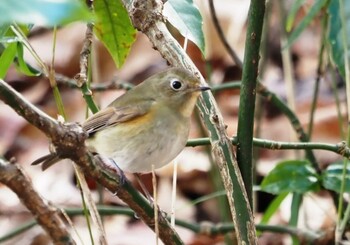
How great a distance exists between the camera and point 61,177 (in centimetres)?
411

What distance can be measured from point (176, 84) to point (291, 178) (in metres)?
0.38

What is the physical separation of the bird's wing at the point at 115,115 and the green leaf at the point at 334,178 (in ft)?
1.61

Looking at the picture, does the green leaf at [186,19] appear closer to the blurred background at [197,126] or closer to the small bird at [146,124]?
the small bird at [146,124]

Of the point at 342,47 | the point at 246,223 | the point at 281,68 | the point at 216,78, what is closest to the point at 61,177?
Answer: the point at 216,78

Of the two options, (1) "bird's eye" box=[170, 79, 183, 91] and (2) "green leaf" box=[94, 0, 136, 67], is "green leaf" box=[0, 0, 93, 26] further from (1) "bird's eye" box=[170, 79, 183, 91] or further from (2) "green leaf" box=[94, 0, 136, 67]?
(1) "bird's eye" box=[170, 79, 183, 91]

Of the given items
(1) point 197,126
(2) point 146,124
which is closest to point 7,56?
(2) point 146,124

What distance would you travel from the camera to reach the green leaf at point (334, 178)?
2.03 metres

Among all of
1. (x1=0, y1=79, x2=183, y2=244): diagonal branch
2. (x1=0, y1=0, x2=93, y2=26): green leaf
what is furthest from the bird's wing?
(x1=0, y1=0, x2=93, y2=26): green leaf

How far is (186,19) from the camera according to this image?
1481 mm

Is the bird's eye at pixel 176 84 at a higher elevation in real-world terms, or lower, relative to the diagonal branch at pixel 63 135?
higher

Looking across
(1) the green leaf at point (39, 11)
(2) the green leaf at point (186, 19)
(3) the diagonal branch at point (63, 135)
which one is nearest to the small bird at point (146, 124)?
(2) the green leaf at point (186, 19)

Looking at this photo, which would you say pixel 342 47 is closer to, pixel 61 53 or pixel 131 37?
pixel 131 37

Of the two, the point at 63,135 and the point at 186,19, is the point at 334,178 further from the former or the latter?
the point at 63,135

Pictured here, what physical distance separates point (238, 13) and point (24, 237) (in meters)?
2.00
